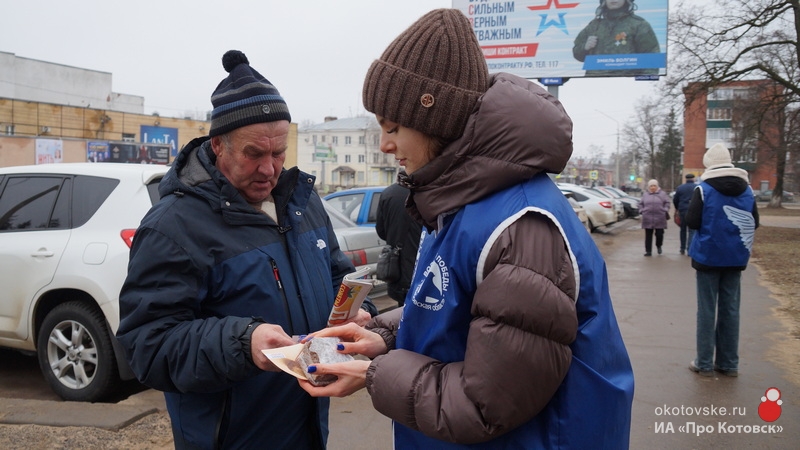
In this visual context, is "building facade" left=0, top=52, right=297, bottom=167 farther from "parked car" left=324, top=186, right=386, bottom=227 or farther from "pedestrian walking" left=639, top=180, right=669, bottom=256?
"parked car" left=324, top=186, right=386, bottom=227

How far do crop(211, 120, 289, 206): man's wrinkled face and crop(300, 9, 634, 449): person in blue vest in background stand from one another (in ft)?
2.25

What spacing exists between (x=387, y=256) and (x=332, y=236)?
11.4 ft

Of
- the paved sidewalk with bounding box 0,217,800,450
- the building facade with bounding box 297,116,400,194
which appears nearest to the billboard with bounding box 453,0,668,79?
the paved sidewalk with bounding box 0,217,800,450

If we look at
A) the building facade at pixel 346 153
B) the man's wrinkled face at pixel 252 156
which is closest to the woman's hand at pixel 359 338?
the man's wrinkled face at pixel 252 156

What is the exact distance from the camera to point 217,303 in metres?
2.15

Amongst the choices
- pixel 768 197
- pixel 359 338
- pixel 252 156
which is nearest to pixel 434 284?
pixel 359 338

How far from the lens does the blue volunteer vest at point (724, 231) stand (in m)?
5.46

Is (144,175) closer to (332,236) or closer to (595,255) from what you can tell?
(332,236)

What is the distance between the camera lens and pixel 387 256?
247 inches

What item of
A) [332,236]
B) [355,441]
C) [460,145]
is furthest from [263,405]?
[355,441]

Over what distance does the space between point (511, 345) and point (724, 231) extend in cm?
489

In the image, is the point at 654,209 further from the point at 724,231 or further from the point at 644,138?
the point at 644,138

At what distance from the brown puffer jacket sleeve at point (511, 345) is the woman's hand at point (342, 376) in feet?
0.89
